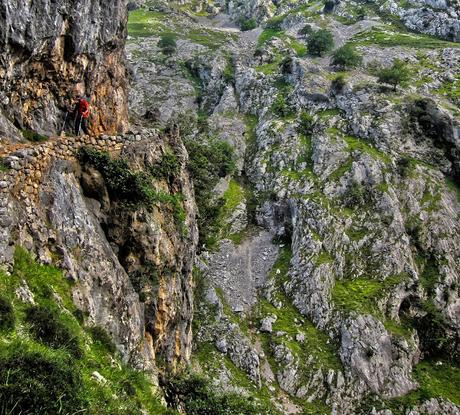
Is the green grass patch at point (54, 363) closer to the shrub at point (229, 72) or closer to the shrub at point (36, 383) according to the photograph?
the shrub at point (36, 383)

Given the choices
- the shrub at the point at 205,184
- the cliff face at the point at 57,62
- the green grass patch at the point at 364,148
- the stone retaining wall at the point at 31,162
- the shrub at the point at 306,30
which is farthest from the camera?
the shrub at the point at 306,30

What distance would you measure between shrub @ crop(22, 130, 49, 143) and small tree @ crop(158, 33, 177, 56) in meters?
94.0

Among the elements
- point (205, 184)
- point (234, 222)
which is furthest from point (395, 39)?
point (205, 184)

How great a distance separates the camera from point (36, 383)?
10.1m

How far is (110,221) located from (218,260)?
32.6m

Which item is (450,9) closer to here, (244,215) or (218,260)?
(244,215)

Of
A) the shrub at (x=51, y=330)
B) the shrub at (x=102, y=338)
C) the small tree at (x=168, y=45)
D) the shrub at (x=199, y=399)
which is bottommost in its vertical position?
the shrub at (x=199, y=399)

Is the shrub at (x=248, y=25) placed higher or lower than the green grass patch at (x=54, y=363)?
higher

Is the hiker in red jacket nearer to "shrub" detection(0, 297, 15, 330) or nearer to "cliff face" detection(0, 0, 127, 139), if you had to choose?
"cliff face" detection(0, 0, 127, 139)

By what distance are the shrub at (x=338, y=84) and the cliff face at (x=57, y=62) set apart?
49963mm

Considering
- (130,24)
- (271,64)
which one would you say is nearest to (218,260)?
(271,64)

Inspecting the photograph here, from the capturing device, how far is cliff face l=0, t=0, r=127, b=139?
82.5ft

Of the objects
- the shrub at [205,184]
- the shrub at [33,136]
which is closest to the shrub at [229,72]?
the shrub at [205,184]

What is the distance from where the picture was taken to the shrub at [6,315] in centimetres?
1282
